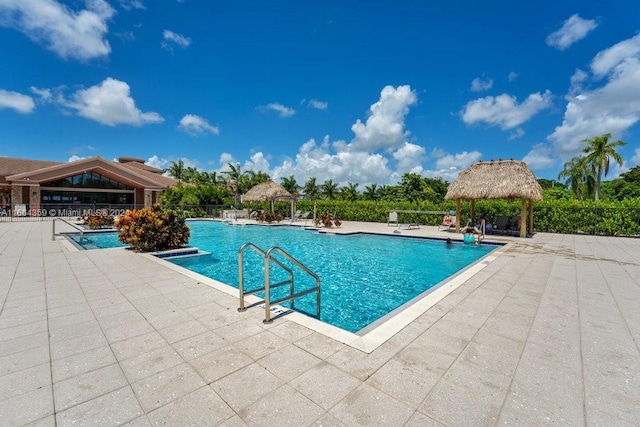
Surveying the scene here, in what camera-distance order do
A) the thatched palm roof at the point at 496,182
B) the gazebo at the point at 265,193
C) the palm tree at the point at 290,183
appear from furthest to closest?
the palm tree at the point at 290,183, the gazebo at the point at 265,193, the thatched palm roof at the point at 496,182

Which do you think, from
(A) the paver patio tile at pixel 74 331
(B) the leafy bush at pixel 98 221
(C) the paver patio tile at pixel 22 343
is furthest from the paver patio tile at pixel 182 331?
(B) the leafy bush at pixel 98 221

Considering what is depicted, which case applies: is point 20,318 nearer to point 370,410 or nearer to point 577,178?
point 370,410

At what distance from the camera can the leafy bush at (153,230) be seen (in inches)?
336

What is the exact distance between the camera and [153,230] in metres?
8.68

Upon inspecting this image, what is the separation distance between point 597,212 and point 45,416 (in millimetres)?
19035

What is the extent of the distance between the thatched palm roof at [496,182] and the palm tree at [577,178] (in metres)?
24.4

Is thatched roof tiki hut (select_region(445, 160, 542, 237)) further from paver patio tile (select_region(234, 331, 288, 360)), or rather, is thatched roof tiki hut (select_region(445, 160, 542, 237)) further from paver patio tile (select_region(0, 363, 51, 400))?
paver patio tile (select_region(0, 363, 51, 400))

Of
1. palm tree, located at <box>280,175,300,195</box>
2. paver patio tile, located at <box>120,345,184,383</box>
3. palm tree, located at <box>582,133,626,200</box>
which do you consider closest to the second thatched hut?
palm tree, located at <box>280,175,300,195</box>

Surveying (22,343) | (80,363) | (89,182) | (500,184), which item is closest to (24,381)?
(80,363)

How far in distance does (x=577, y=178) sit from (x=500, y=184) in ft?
120

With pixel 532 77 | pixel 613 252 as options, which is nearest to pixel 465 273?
pixel 613 252

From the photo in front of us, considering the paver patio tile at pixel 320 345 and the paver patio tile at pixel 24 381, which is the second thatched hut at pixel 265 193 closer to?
the paver patio tile at pixel 320 345

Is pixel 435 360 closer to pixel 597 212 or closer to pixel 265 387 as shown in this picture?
pixel 265 387

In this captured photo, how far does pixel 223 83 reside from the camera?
63.4 ft
